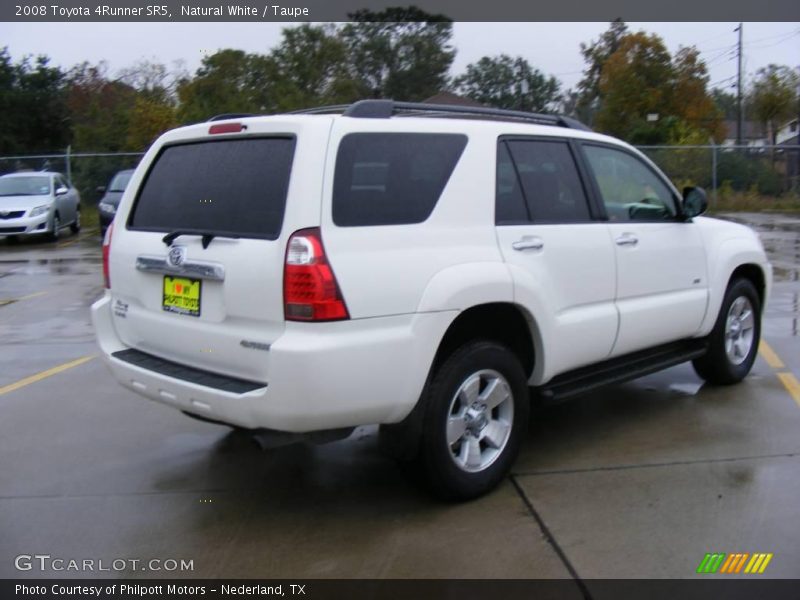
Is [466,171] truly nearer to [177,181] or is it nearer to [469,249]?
[469,249]

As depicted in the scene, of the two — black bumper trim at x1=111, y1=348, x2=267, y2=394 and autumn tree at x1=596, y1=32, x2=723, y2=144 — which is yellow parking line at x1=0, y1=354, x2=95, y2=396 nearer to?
black bumper trim at x1=111, y1=348, x2=267, y2=394

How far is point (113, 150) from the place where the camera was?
95.5 ft

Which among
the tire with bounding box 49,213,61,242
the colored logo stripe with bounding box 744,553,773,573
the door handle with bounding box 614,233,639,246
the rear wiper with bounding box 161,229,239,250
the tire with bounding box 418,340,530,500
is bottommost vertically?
the colored logo stripe with bounding box 744,553,773,573

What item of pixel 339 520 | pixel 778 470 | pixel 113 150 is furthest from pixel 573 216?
pixel 113 150

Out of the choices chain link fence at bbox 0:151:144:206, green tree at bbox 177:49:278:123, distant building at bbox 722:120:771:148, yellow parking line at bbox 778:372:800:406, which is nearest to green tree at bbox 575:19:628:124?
distant building at bbox 722:120:771:148

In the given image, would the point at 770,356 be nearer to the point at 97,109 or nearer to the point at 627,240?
the point at 627,240

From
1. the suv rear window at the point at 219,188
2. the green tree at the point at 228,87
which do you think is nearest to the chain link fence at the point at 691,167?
A: the green tree at the point at 228,87

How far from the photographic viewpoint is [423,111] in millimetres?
4285

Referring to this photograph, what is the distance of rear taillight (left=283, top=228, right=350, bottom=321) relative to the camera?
3.41 metres

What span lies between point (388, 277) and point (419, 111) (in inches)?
45.6

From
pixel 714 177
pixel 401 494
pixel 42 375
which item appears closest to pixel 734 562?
pixel 401 494

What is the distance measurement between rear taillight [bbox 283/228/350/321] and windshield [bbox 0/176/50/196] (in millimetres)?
16947

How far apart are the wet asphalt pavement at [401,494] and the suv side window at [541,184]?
4.72 ft

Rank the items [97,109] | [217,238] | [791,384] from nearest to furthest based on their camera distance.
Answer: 1. [217,238]
2. [791,384]
3. [97,109]
